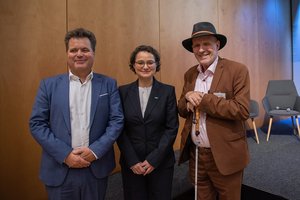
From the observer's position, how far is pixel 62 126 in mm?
1575

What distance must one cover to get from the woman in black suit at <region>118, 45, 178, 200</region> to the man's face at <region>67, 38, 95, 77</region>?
38 cm

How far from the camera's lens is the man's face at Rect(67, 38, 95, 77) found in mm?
1612

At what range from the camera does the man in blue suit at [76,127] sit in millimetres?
1554

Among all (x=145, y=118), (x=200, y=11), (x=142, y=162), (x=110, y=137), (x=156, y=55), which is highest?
(x=200, y=11)

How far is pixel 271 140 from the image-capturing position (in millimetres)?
5027

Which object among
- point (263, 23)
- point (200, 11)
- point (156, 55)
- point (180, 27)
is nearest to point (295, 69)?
point (263, 23)

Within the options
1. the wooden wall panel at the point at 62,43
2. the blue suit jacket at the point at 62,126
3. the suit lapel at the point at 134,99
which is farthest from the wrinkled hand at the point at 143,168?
the wooden wall panel at the point at 62,43

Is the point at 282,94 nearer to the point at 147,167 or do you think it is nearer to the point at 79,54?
the point at 147,167

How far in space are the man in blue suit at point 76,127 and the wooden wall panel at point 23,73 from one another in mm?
1117

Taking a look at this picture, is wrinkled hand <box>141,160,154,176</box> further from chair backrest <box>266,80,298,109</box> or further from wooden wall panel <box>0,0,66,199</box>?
chair backrest <box>266,80,298,109</box>

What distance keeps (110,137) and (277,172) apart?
2.80 metres

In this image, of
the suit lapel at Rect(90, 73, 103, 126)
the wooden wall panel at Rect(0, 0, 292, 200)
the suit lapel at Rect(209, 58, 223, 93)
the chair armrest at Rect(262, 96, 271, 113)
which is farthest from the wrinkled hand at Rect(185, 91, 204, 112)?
the chair armrest at Rect(262, 96, 271, 113)

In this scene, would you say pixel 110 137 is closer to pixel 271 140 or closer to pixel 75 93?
pixel 75 93

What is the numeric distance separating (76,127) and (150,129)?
1.74 feet
